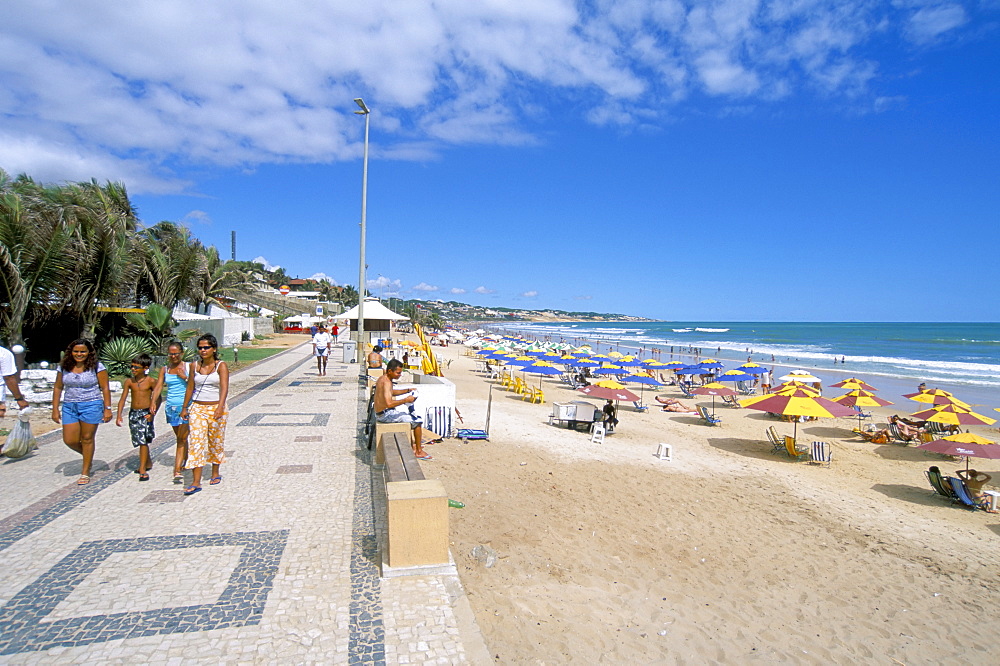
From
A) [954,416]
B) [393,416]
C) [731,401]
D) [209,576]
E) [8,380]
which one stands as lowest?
[731,401]

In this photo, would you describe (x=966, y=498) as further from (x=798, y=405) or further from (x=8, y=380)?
(x=8, y=380)

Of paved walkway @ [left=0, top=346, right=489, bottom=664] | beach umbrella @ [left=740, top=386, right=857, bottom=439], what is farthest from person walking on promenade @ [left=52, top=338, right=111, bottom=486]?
beach umbrella @ [left=740, top=386, right=857, bottom=439]

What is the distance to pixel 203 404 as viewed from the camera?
506cm

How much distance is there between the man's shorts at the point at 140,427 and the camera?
17.3ft

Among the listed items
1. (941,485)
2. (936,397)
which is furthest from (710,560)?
(936,397)

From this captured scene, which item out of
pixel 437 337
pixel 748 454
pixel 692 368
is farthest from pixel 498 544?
pixel 437 337

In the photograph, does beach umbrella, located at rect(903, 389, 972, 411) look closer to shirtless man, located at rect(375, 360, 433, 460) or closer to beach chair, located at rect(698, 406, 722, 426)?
beach chair, located at rect(698, 406, 722, 426)

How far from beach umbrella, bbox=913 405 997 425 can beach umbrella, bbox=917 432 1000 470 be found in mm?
1565

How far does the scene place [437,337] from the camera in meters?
49.3

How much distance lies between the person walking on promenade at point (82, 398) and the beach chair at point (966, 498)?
10.4 metres

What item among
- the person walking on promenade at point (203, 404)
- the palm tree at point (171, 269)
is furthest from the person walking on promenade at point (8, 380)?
the palm tree at point (171, 269)

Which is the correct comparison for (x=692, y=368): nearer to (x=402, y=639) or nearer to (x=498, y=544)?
(x=498, y=544)

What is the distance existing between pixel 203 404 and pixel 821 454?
10.1 meters

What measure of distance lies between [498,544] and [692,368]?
19.2 m
